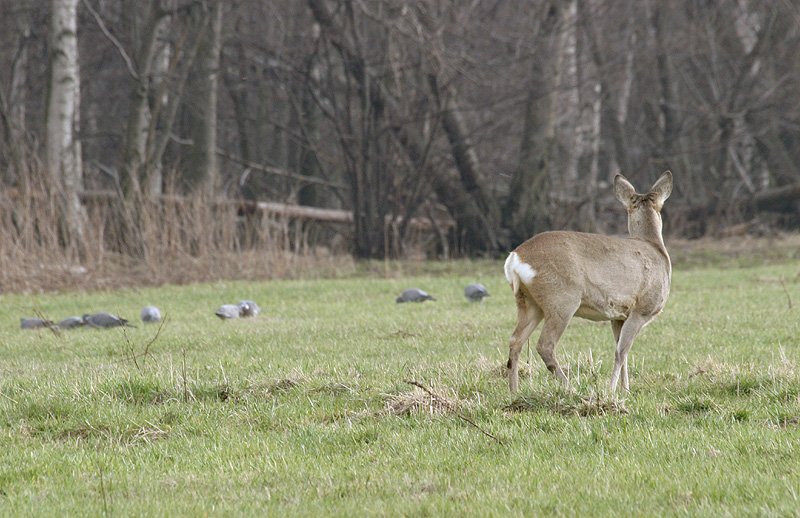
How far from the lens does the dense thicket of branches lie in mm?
18438

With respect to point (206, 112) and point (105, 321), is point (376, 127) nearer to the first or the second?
point (206, 112)

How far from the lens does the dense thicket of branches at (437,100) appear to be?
18.4 metres

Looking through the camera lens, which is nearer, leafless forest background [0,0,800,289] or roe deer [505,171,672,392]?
roe deer [505,171,672,392]

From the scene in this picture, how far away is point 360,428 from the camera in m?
4.97

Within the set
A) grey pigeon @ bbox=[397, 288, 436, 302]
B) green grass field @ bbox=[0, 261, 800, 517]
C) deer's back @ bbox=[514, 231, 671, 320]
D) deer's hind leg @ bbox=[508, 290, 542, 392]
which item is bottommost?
grey pigeon @ bbox=[397, 288, 436, 302]

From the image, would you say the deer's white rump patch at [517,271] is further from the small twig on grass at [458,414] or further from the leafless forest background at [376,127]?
the leafless forest background at [376,127]

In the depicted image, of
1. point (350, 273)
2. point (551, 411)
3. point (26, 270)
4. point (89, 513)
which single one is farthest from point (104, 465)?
point (350, 273)

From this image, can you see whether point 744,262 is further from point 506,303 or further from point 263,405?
point 263,405

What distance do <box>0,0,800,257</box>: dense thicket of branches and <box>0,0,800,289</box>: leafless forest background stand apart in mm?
79

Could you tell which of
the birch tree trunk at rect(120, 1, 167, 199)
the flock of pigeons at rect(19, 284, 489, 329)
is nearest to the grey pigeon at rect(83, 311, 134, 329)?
the flock of pigeons at rect(19, 284, 489, 329)

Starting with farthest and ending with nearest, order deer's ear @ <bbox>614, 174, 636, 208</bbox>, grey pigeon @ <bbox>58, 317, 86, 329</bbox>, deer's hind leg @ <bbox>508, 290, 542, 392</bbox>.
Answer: grey pigeon @ <bbox>58, 317, 86, 329</bbox>, deer's ear @ <bbox>614, 174, 636, 208</bbox>, deer's hind leg @ <bbox>508, 290, 542, 392</bbox>

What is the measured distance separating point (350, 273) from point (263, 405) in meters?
11.0

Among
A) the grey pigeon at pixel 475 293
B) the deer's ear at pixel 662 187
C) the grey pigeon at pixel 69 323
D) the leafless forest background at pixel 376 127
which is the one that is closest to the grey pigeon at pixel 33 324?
the grey pigeon at pixel 69 323

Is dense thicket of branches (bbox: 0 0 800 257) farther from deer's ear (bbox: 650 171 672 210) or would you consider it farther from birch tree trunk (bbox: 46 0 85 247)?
deer's ear (bbox: 650 171 672 210)
